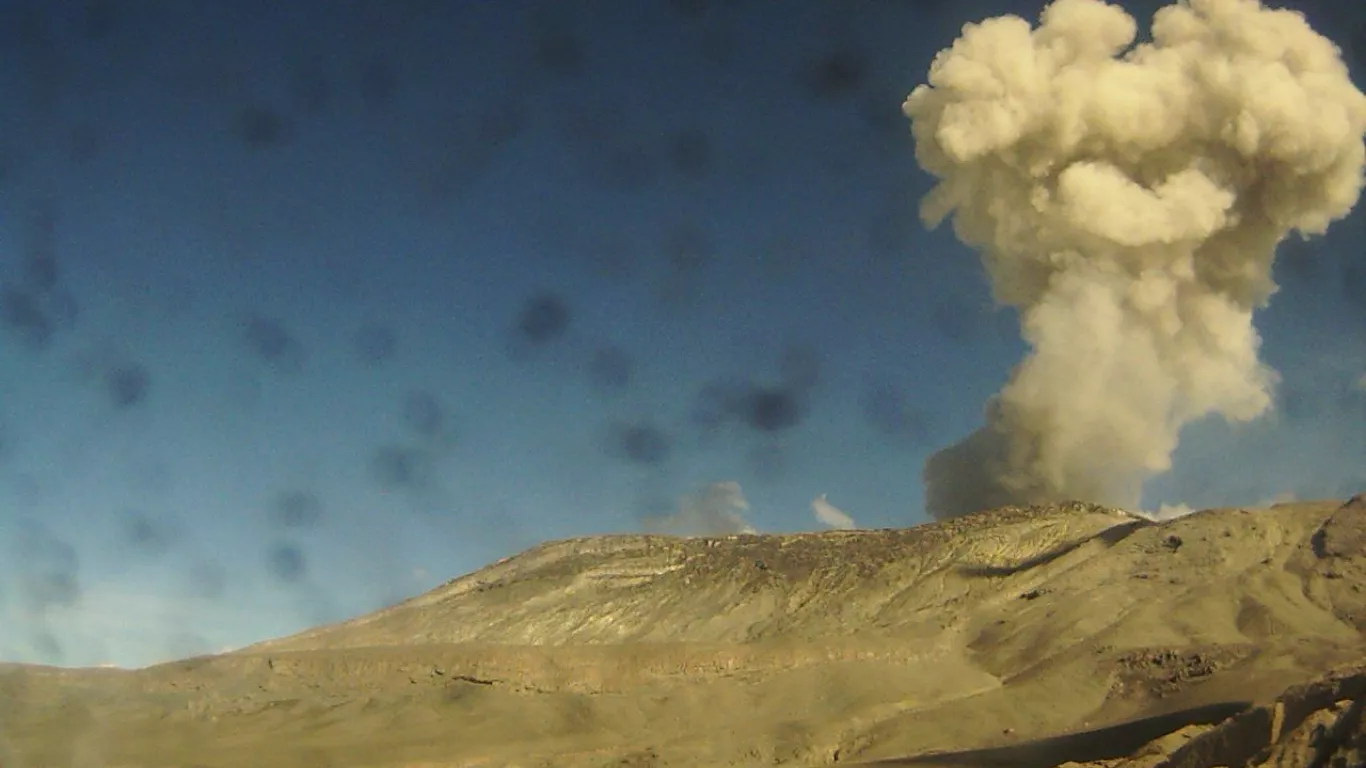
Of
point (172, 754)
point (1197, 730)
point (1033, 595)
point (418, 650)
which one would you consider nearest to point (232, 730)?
point (172, 754)

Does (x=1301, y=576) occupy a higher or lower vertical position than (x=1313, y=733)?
higher

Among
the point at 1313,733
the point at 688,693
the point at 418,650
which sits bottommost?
the point at 1313,733

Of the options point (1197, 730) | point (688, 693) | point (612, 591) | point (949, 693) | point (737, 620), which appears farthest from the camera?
point (612, 591)

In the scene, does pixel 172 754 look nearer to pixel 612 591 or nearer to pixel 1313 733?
pixel 612 591

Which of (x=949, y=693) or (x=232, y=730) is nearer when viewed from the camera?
(x=949, y=693)

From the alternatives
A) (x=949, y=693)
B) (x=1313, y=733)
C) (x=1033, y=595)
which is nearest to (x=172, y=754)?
(x=949, y=693)

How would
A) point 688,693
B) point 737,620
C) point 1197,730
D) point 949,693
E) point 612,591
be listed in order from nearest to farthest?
point 1197,730
point 949,693
point 688,693
point 737,620
point 612,591

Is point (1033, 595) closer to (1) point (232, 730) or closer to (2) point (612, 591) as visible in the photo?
(2) point (612, 591)
